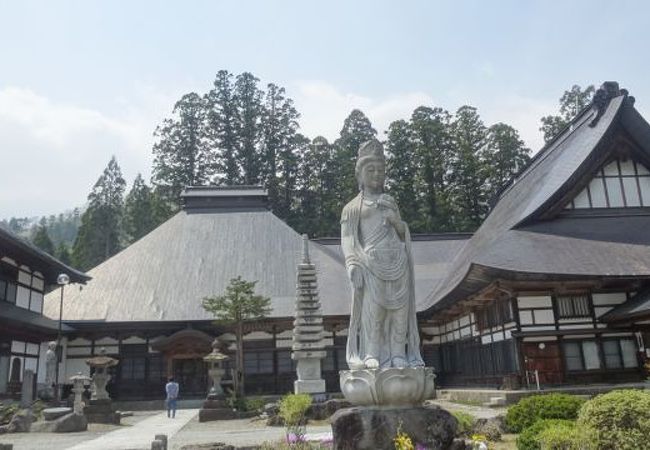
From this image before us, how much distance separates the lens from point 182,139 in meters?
55.9

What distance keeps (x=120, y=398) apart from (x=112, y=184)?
33700 millimetres

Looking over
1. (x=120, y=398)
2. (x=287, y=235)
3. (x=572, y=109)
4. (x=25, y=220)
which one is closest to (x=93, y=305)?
(x=120, y=398)

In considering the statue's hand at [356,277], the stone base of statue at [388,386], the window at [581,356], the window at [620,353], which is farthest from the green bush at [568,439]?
the window at [620,353]

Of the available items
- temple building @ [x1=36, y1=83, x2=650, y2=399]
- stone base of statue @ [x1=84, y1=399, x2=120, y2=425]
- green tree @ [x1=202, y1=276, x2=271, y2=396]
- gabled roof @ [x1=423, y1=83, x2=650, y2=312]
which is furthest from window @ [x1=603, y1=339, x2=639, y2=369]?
stone base of statue @ [x1=84, y1=399, x2=120, y2=425]

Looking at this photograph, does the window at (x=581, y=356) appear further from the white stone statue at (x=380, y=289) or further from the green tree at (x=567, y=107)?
the green tree at (x=567, y=107)

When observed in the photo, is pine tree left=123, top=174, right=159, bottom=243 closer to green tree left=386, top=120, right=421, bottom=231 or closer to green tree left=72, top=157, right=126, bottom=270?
green tree left=72, top=157, right=126, bottom=270

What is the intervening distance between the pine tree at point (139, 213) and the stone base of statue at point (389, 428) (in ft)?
157

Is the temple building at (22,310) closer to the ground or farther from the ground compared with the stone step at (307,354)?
farther from the ground

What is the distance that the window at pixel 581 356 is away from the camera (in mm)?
18891

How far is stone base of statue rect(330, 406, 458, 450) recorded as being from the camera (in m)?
6.96

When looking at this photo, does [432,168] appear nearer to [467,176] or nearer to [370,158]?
[467,176]

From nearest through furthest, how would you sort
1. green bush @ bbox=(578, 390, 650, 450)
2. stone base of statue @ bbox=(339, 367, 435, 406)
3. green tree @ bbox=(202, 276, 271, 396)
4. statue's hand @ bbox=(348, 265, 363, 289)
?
green bush @ bbox=(578, 390, 650, 450) → stone base of statue @ bbox=(339, 367, 435, 406) → statue's hand @ bbox=(348, 265, 363, 289) → green tree @ bbox=(202, 276, 271, 396)

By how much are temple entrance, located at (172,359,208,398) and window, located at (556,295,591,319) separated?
18287 mm

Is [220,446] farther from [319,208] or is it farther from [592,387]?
[319,208]
